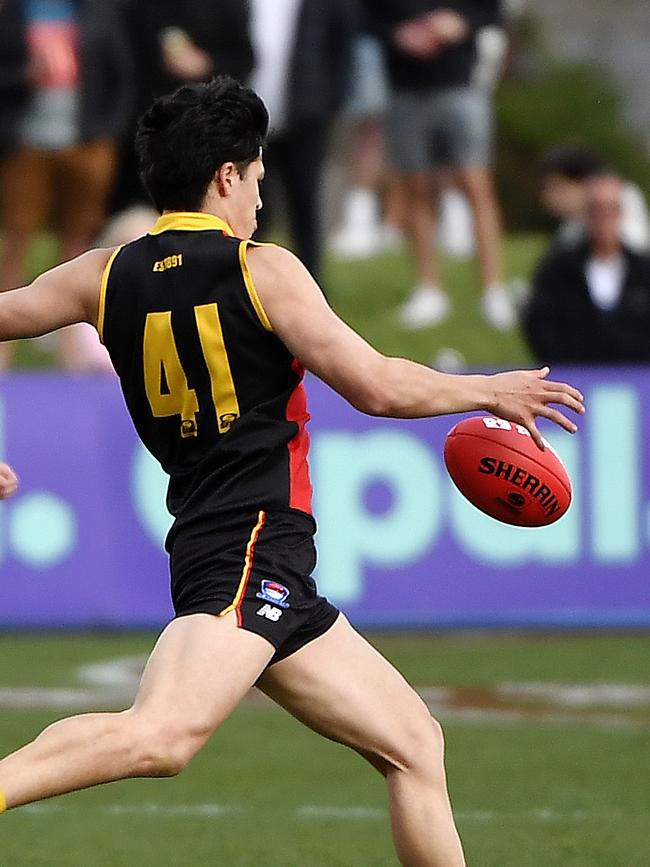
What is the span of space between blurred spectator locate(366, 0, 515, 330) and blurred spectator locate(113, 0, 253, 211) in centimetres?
94

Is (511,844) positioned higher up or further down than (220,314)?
further down

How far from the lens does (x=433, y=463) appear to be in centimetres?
1040

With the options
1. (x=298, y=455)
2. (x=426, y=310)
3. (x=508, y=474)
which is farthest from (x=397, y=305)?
(x=298, y=455)

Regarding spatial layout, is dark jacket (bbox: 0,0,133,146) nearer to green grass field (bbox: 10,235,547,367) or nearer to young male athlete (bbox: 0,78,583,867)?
green grass field (bbox: 10,235,547,367)

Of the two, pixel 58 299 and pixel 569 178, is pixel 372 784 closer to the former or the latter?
pixel 58 299

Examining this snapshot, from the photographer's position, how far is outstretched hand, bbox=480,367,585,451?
4742mm

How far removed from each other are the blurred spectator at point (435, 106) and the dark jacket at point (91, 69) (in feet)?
5.22

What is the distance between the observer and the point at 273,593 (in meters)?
4.94

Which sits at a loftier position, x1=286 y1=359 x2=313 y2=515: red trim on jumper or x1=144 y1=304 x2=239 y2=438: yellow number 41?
x1=144 y1=304 x2=239 y2=438: yellow number 41

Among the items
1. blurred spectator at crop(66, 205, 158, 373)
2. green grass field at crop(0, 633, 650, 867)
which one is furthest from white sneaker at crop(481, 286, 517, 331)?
green grass field at crop(0, 633, 650, 867)

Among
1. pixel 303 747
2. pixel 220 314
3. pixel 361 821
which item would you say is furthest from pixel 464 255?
pixel 220 314

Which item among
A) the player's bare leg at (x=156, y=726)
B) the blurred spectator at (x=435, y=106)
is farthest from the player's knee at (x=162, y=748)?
the blurred spectator at (x=435, y=106)

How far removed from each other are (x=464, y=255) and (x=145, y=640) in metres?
5.94

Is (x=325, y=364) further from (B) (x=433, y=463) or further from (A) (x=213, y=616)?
(B) (x=433, y=463)
